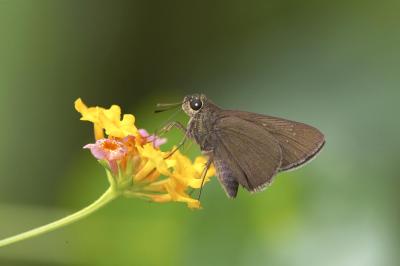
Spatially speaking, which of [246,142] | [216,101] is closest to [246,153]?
[246,142]

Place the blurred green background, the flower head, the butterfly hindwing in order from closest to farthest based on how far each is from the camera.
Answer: the flower head < the butterfly hindwing < the blurred green background

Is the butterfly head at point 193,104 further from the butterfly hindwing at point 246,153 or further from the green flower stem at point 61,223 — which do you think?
the green flower stem at point 61,223

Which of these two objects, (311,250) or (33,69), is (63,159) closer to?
(33,69)

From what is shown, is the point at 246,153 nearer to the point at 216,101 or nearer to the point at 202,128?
the point at 202,128

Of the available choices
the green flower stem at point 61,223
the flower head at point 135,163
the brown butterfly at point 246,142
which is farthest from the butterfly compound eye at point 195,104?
the green flower stem at point 61,223

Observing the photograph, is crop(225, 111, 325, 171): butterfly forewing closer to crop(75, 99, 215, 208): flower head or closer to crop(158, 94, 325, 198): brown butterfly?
crop(158, 94, 325, 198): brown butterfly

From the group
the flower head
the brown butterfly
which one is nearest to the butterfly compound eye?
the brown butterfly
